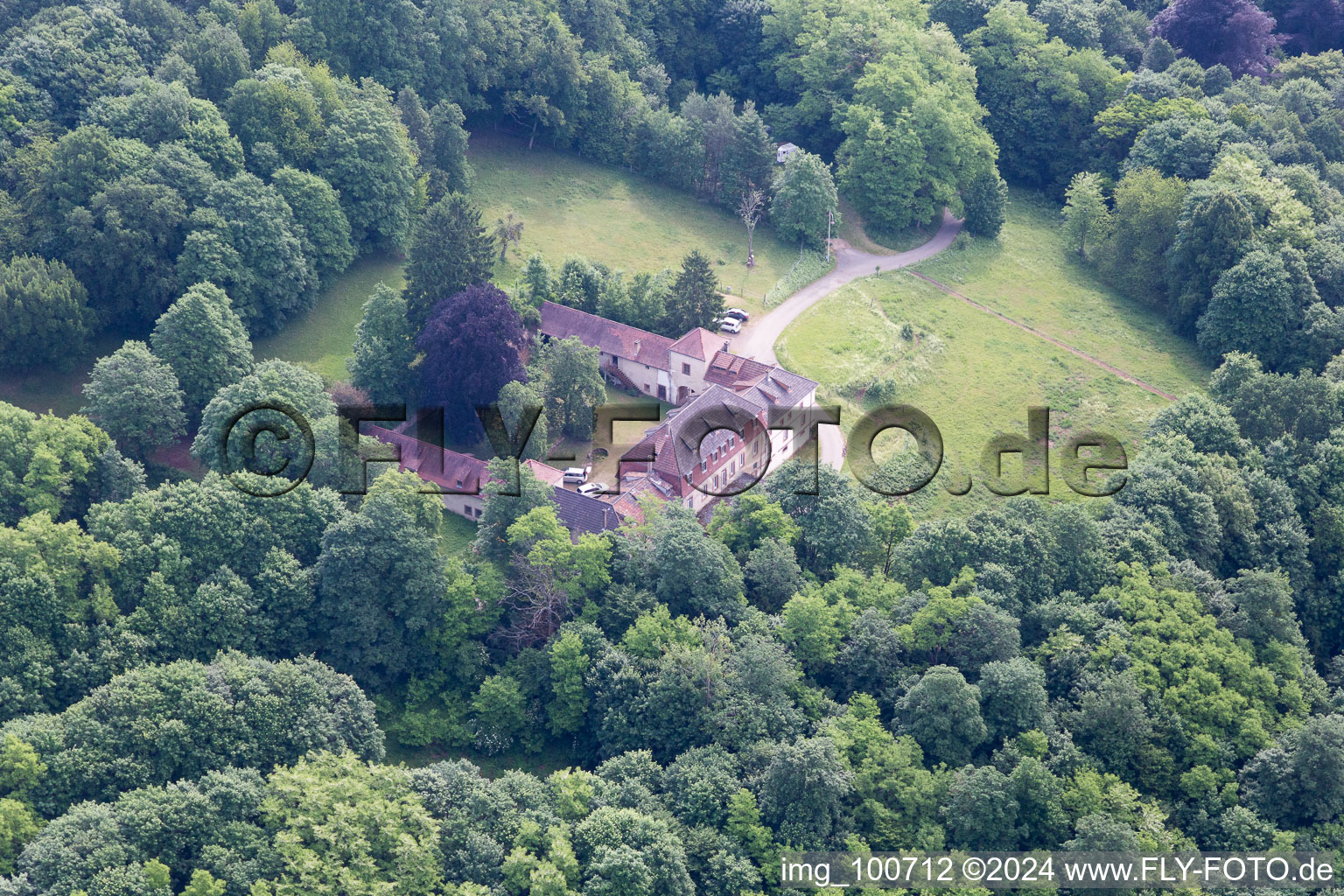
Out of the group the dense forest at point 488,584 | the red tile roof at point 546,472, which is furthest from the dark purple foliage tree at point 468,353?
the red tile roof at point 546,472

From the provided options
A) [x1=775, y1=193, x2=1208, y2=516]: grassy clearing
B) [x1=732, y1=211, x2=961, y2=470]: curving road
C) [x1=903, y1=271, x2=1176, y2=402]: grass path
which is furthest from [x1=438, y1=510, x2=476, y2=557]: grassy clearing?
[x1=903, y1=271, x2=1176, y2=402]: grass path

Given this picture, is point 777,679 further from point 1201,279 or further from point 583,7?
point 583,7

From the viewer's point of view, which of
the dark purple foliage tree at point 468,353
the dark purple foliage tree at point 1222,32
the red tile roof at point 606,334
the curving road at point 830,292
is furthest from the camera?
the dark purple foliage tree at point 1222,32

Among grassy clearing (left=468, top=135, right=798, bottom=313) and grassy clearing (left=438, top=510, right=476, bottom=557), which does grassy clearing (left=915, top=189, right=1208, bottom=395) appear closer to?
grassy clearing (left=468, top=135, right=798, bottom=313)

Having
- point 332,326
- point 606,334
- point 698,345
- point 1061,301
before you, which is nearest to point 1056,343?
point 1061,301

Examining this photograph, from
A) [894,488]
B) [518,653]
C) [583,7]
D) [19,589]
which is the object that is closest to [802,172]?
[583,7]

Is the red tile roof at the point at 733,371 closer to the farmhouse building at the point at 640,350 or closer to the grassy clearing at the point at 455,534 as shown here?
the farmhouse building at the point at 640,350
